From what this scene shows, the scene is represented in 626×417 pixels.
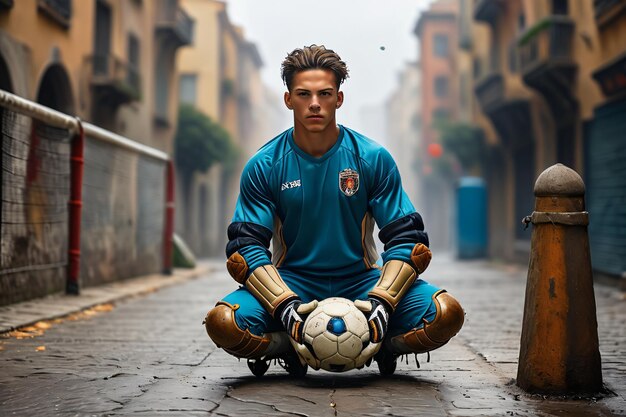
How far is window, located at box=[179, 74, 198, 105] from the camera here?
39156mm

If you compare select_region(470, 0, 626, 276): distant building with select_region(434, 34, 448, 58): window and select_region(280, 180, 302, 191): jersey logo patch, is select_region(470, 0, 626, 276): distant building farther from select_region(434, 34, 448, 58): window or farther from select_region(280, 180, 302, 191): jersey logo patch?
select_region(434, 34, 448, 58): window

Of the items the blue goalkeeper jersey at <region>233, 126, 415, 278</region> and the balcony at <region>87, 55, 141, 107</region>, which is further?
the balcony at <region>87, 55, 141, 107</region>

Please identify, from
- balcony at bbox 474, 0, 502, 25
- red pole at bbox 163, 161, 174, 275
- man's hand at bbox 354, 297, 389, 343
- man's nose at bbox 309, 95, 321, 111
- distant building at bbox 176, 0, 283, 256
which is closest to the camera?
man's hand at bbox 354, 297, 389, 343

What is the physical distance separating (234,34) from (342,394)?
41.9m

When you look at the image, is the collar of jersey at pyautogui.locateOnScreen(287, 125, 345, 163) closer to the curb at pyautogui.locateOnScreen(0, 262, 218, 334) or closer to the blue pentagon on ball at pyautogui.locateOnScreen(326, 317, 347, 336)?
the blue pentagon on ball at pyautogui.locateOnScreen(326, 317, 347, 336)

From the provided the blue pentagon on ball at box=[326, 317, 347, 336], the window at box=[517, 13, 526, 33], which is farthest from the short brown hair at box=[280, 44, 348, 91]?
the window at box=[517, 13, 526, 33]

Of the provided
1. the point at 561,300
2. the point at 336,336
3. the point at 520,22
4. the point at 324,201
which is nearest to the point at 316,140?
the point at 324,201

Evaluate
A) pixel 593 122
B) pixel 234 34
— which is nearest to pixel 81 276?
pixel 593 122

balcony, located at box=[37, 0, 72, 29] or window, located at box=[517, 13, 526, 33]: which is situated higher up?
window, located at box=[517, 13, 526, 33]

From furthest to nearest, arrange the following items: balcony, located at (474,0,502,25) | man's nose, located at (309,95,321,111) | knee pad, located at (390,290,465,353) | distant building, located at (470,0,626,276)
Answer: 1. balcony, located at (474,0,502,25)
2. distant building, located at (470,0,626,276)
3. man's nose, located at (309,95,321,111)
4. knee pad, located at (390,290,465,353)

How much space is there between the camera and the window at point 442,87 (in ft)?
180

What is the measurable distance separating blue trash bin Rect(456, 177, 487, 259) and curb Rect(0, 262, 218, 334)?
1429 cm

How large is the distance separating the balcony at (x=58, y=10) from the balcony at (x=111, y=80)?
215cm

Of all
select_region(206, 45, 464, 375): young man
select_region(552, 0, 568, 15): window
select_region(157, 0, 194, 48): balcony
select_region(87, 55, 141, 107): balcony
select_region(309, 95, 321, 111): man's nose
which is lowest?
select_region(206, 45, 464, 375): young man
